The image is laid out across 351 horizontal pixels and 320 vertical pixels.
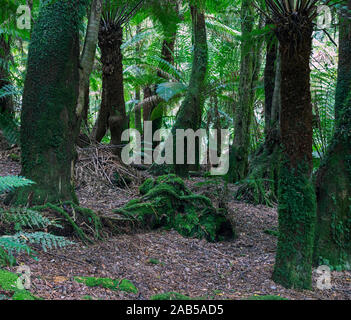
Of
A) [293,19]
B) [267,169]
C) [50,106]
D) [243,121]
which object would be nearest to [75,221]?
[50,106]

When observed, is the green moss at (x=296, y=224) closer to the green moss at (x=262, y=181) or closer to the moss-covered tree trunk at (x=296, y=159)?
the moss-covered tree trunk at (x=296, y=159)

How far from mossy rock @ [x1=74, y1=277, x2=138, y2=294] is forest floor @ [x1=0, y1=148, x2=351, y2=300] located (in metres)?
0.05

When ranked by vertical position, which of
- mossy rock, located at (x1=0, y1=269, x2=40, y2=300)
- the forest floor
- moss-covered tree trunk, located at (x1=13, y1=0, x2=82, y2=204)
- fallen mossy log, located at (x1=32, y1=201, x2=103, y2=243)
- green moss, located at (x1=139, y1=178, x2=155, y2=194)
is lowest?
the forest floor

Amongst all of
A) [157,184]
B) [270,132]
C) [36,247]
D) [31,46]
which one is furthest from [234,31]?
[36,247]

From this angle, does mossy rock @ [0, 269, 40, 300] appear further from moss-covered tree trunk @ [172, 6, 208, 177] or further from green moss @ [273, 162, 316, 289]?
moss-covered tree trunk @ [172, 6, 208, 177]

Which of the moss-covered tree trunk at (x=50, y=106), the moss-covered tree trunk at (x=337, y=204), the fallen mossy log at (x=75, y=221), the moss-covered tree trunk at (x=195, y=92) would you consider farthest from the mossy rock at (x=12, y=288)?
the moss-covered tree trunk at (x=195, y=92)

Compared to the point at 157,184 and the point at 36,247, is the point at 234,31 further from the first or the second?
the point at 36,247

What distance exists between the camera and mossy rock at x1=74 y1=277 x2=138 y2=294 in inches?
123

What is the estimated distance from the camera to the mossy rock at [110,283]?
312 centimetres

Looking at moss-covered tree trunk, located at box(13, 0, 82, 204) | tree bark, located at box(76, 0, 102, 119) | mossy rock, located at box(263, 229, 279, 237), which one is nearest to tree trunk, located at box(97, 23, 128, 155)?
tree bark, located at box(76, 0, 102, 119)

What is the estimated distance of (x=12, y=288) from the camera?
2.45m

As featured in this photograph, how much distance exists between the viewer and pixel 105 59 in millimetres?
7883
